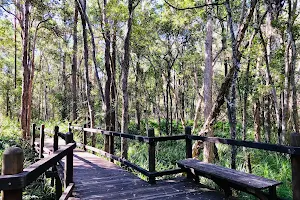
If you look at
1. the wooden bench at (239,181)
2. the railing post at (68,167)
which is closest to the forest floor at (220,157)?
the wooden bench at (239,181)

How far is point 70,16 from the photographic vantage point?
56.9 feet

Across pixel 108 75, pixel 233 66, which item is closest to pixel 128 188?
pixel 233 66

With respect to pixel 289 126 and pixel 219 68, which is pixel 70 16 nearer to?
pixel 289 126

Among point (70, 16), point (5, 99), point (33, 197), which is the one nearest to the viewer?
point (33, 197)

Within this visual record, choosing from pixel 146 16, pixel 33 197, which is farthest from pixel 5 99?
pixel 33 197

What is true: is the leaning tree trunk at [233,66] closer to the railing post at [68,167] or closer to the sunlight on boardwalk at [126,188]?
the sunlight on boardwalk at [126,188]

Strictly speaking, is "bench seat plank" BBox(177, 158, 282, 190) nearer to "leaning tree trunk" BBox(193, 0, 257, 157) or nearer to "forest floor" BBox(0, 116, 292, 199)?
"forest floor" BBox(0, 116, 292, 199)

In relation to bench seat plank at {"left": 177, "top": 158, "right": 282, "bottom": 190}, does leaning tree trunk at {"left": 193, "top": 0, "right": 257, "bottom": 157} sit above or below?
above

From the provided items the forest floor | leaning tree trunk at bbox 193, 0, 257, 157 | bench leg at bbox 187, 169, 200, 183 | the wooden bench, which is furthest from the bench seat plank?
leaning tree trunk at bbox 193, 0, 257, 157

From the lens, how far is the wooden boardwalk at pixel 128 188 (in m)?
4.46

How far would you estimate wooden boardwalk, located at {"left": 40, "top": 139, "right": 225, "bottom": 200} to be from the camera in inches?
175

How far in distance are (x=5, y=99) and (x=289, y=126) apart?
1182 inches

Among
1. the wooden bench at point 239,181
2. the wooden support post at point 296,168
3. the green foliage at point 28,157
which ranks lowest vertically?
the green foliage at point 28,157

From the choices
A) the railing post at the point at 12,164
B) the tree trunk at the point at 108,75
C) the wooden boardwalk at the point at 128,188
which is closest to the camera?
the railing post at the point at 12,164
